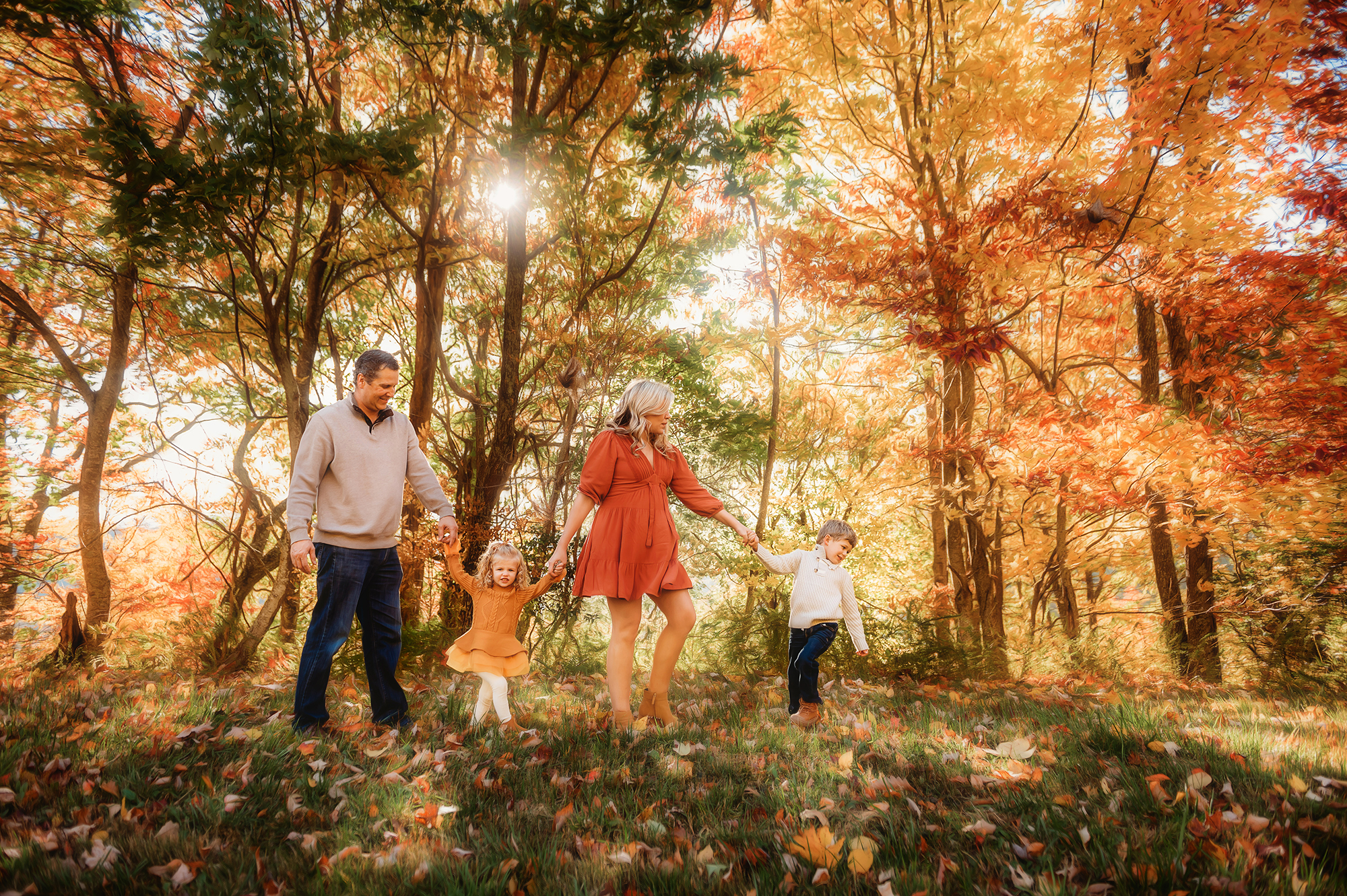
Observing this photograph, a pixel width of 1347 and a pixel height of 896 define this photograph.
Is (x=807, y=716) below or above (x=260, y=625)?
below

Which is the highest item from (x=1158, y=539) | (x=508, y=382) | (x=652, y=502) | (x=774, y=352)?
(x=774, y=352)

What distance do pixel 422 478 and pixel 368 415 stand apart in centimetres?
49

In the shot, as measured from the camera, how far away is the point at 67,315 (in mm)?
9195

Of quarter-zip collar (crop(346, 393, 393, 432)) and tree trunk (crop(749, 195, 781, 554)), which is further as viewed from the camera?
tree trunk (crop(749, 195, 781, 554))

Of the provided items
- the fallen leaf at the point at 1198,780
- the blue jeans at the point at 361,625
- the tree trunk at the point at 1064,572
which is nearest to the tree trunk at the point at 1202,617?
the tree trunk at the point at 1064,572

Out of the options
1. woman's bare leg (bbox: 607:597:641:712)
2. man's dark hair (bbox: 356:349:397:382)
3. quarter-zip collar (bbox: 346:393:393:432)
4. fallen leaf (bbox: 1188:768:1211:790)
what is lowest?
fallen leaf (bbox: 1188:768:1211:790)

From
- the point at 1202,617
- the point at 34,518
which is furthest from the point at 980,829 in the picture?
the point at 34,518

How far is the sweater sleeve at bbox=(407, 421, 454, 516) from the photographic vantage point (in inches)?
145

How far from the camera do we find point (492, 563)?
3.94 m

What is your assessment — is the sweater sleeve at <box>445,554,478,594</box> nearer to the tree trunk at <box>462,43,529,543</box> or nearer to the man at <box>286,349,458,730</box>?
the man at <box>286,349,458,730</box>

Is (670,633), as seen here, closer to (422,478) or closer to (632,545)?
(632,545)

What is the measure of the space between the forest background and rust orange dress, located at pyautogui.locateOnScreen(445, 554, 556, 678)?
2.01m

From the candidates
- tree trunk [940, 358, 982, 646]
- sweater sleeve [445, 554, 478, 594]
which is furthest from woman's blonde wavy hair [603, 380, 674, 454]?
tree trunk [940, 358, 982, 646]

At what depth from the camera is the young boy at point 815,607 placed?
157 inches
